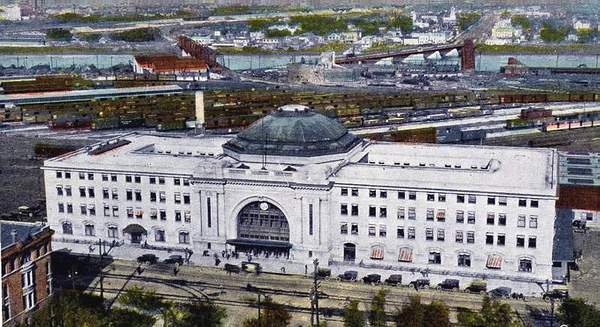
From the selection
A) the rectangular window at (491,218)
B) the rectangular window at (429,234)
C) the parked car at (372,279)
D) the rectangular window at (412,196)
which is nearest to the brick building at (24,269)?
the parked car at (372,279)

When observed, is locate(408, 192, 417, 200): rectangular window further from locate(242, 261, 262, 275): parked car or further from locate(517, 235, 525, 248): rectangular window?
locate(242, 261, 262, 275): parked car

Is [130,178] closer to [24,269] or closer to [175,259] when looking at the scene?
[175,259]

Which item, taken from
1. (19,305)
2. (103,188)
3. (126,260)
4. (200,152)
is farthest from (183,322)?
(200,152)

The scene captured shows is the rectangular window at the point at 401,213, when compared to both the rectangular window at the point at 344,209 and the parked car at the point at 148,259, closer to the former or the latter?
the rectangular window at the point at 344,209

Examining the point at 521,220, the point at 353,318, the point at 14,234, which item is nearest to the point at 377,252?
the point at 521,220

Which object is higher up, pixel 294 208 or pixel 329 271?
pixel 294 208

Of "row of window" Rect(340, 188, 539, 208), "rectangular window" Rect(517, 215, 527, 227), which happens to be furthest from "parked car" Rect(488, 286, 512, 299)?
"row of window" Rect(340, 188, 539, 208)

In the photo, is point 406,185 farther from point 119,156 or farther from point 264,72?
point 264,72
